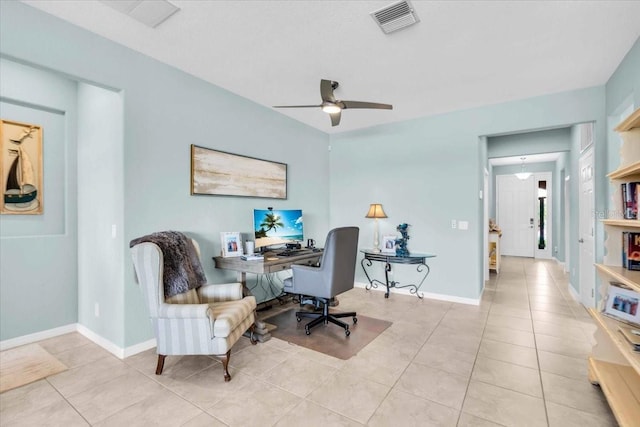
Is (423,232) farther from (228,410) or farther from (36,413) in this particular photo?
(36,413)

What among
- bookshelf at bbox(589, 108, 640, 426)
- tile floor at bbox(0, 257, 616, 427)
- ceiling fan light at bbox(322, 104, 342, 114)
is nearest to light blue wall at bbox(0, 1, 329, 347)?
tile floor at bbox(0, 257, 616, 427)

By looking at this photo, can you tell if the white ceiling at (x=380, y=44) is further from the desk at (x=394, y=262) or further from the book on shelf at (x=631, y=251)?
the desk at (x=394, y=262)

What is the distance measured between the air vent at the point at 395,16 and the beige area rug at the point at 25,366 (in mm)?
3586

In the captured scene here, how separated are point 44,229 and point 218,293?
77.3 inches

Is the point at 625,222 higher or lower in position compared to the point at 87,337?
higher

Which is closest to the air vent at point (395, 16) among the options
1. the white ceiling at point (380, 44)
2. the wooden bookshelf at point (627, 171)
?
the white ceiling at point (380, 44)

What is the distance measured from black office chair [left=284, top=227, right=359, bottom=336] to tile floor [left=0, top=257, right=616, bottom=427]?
530 millimetres

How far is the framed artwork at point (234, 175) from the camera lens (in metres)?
3.11

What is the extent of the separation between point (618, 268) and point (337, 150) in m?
3.94

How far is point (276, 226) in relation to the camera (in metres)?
3.72

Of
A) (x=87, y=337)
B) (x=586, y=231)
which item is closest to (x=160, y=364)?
(x=87, y=337)

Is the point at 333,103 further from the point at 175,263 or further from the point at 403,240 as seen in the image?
the point at 403,240

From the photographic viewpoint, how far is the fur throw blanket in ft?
7.68

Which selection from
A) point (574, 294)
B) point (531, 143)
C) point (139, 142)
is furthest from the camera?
point (531, 143)
